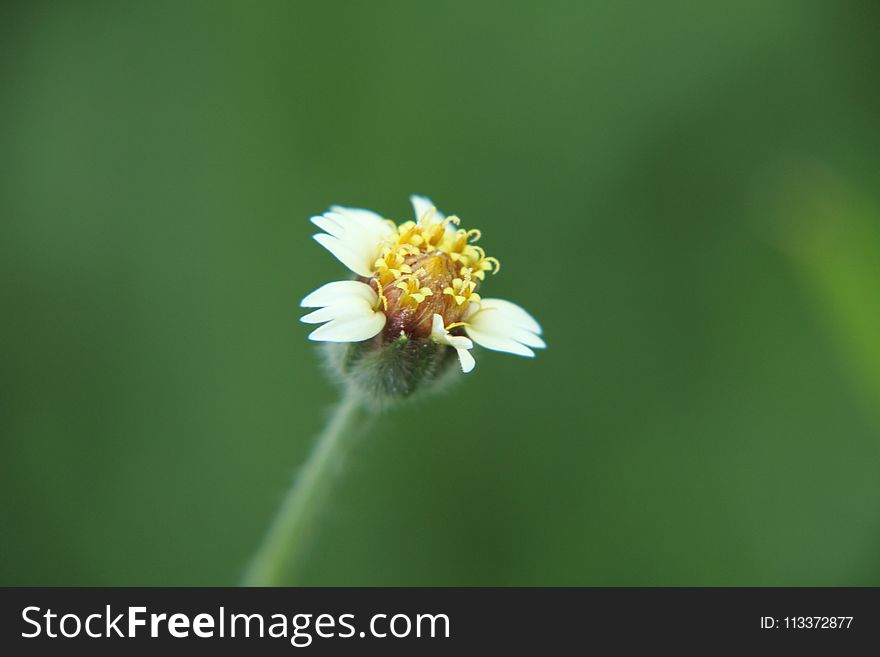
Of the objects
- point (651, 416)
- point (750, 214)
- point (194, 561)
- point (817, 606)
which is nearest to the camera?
point (817, 606)

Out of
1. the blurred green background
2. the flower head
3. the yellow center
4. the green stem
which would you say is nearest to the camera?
the flower head

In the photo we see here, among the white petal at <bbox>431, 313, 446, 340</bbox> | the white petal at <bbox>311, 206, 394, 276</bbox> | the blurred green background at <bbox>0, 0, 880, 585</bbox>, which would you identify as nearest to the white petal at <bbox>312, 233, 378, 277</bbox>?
the white petal at <bbox>311, 206, 394, 276</bbox>

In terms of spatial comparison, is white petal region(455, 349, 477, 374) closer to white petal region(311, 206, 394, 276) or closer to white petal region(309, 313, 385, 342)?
white petal region(309, 313, 385, 342)

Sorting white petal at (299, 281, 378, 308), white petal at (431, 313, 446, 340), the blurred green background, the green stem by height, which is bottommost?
the green stem

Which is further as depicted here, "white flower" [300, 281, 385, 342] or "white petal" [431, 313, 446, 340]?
"white petal" [431, 313, 446, 340]

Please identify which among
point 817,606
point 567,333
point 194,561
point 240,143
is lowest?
point 817,606

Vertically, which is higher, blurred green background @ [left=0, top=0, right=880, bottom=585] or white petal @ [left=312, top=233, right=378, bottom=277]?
blurred green background @ [left=0, top=0, right=880, bottom=585]

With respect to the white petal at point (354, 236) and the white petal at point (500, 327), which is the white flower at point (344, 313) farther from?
the white petal at point (500, 327)

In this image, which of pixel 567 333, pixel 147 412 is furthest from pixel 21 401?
pixel 567 333

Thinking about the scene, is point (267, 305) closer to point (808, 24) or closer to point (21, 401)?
point (21, 401)
